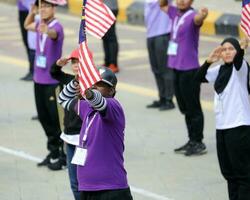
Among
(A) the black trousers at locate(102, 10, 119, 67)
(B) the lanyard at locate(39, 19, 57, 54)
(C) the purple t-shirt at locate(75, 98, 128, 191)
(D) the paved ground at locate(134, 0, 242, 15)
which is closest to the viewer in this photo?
(C) the purple t-shirt at locate(75, 98, 128, 191)

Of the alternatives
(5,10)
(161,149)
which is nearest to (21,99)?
(161,149)

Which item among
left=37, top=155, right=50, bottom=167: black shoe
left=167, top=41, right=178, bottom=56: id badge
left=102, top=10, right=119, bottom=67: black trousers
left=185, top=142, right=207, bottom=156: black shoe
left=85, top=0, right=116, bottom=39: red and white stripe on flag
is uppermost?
left=85, top=0, right=116, bottom=39: red and white stripe on flag

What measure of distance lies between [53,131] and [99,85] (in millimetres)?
3766

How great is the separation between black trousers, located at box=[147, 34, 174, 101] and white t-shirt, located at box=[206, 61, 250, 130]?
4.75 m

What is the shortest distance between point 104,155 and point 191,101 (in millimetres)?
4291

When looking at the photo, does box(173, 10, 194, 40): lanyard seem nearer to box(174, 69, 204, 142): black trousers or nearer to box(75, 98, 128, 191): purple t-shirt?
box(174, 69, 204, 142): black trousers

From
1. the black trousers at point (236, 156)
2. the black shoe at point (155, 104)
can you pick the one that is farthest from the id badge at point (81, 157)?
the black shoe at point (155, 104)

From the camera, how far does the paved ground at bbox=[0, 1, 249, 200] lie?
32.6 feet

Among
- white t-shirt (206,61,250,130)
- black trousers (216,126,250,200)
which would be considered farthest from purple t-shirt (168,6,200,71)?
black trousers (216,126,250,200)

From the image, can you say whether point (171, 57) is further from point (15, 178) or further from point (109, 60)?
point (109, 60)

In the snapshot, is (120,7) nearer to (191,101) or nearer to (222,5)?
(222,5)

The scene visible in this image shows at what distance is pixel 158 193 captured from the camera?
32.1 feet

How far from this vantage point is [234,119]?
875 cm

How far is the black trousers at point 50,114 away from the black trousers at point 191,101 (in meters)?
1.67
